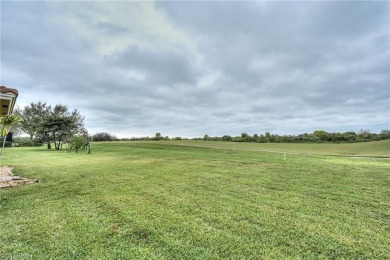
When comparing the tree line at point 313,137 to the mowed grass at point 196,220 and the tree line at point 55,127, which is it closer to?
the tree line at point 55,127

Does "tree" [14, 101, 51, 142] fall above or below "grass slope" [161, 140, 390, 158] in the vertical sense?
above

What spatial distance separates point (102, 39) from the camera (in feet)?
59.0

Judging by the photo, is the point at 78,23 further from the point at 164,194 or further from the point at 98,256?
the point at 98,256

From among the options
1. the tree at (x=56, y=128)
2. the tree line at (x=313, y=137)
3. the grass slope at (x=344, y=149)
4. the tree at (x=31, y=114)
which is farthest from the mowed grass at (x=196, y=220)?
the tree at (x=31, y=114)

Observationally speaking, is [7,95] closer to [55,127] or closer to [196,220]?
[196,220]

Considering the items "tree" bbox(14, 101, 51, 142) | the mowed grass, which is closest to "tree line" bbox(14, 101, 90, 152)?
"tree" bbox(14, 101, 51, 142)

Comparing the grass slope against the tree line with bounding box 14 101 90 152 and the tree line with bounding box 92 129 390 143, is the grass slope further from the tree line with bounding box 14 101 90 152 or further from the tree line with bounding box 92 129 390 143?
the tree line with bounding box 14 101 90 152

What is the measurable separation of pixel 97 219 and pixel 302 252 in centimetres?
396

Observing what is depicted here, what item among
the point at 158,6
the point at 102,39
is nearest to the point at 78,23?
the point at 102,39

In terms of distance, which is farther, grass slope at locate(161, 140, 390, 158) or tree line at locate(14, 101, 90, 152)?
tree line at locate(14, 101, 90, 152)

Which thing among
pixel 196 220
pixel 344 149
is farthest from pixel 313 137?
pixel 196 220

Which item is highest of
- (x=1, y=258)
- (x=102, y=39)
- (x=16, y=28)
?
(x=102, y=39)

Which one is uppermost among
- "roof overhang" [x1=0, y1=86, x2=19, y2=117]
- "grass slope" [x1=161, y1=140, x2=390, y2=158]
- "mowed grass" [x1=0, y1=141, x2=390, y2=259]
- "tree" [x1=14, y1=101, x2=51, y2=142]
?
"tree" [x1=14, y1=101, x2=51, y2=142]

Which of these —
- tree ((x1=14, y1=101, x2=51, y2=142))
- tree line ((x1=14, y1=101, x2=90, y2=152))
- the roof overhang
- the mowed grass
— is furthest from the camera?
tree ((x1=14, y1=101, x2=51, y2=142))
